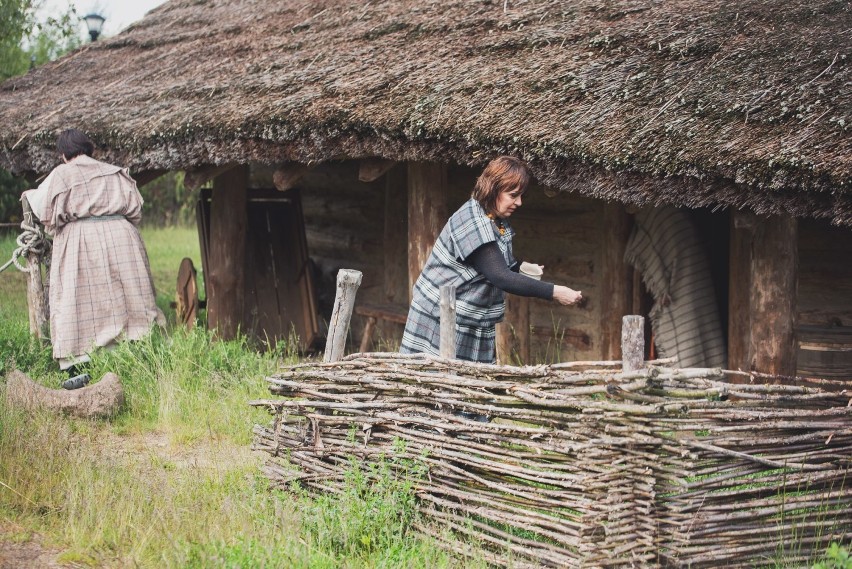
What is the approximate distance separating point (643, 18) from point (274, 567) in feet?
12.2

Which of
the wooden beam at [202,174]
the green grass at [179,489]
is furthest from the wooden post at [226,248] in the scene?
the green grass at [179,489]

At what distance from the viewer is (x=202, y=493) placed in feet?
14.6

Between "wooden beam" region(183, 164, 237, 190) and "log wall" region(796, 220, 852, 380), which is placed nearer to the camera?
"log wall" region(796, 220, 852, 380)

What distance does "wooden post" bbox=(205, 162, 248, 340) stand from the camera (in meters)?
7.87

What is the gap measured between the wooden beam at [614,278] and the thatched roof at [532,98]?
126 cm

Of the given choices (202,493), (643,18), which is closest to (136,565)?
(202,493)

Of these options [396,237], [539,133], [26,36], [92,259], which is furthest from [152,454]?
[26,36]

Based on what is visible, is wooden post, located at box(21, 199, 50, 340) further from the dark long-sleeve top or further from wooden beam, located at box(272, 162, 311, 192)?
the dark long-sleeve top

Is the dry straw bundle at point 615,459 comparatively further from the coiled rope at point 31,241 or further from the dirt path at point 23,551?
the coiled rope at point 31,241

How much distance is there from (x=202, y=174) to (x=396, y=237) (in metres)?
1.65

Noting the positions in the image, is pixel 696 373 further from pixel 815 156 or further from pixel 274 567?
pixel 274 567

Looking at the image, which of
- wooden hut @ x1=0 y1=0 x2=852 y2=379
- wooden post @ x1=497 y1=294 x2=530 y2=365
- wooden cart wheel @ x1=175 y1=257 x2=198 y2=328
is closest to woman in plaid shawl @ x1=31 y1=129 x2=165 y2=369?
wooden hut @ x1=0 y1=0 x2=852 y2=379

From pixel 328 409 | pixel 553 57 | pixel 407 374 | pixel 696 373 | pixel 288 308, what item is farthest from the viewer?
pixel 288 308

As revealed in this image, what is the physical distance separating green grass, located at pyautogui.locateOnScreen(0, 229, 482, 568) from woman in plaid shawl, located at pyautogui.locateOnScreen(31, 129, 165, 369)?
0.66 feet
